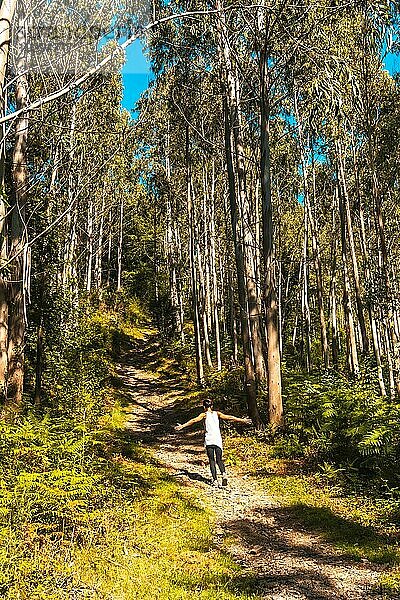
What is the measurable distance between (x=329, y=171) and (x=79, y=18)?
45.4 ft

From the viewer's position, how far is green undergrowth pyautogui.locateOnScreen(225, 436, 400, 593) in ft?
20.3

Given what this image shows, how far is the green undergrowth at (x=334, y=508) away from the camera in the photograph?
6191 mm

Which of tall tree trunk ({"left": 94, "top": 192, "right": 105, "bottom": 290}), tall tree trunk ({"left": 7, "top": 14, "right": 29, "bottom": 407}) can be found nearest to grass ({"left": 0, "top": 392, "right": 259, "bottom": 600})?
tall tree trunk ({"left": 7, "top": 14, "right": 29, "bottom": 407})

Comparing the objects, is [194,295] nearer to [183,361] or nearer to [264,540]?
[183,361]

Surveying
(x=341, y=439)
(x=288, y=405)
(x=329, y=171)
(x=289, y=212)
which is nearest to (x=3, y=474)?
(x=341, y=439)

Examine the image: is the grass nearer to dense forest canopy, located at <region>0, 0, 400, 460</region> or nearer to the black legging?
the black legging

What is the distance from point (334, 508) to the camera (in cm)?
774

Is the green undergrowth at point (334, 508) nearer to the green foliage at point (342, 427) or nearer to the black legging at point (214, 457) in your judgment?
the green foliage at point (342, 427)

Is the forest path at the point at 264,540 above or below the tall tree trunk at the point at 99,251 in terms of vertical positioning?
below

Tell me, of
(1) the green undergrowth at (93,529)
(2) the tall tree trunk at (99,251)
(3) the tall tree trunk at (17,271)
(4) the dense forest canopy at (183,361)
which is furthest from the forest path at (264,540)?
(2) the tall tree trunk at (99,251)

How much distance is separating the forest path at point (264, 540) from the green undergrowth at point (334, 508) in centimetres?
14

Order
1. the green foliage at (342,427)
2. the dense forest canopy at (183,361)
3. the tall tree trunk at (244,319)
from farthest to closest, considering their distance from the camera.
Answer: the tall tree trunk at (244,319) < the green foliage at (342,427) < the dense forest canopy at (183,361)

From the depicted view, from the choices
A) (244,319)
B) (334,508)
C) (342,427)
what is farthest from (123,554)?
(244,319)

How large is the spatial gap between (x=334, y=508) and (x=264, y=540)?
1.38m
